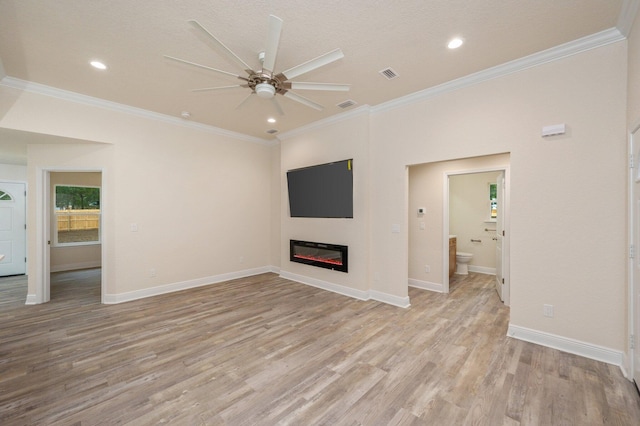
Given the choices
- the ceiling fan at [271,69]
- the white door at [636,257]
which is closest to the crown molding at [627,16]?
the white door at [636,257]

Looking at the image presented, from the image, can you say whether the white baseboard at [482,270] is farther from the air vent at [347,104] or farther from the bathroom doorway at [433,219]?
the air vent at [347,104]

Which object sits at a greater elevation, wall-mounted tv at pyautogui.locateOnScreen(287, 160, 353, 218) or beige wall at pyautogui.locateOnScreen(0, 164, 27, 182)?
beige wall at pyautogui.locateOnScreen(0, 164, 27, 182)

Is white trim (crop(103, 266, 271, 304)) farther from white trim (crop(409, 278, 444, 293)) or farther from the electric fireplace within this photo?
white trim (crop(409, 278, 444, 293))

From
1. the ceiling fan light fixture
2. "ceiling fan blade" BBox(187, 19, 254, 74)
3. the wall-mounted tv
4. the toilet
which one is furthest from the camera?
the toilet

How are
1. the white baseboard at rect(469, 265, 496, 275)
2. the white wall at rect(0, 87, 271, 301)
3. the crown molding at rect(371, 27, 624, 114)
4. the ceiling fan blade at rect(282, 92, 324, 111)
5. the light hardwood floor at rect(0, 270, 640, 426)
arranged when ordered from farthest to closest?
1. the white baseboard at rect(469, 265, 496, 275)
2. the white wall at rect(0, 87, 271, 301)
3. the ceiling fan blade at rect(282, 92, 324, 111)
4. the crown molding at rect(371, 27, 624, 114)
5. the light hardwood floor at rect(0, 270, 640, 426)

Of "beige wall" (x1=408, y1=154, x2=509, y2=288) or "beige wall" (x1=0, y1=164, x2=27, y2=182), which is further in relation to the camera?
"beige wall" (x1=0, y1=164, x2=27, y2=182)

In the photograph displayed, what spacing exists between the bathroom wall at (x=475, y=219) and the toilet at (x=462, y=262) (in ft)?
1.33

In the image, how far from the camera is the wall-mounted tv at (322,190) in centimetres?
446

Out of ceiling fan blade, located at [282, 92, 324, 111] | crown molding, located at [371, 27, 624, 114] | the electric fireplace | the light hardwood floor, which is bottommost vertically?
the light hardwood floor

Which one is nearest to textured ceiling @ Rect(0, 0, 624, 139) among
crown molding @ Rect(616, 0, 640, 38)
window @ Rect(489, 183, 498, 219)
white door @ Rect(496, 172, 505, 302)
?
crown molding @ Rect(616, 0, 640, 38)

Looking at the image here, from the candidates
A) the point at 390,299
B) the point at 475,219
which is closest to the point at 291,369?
the point at 390,299

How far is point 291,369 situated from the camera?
239 cm

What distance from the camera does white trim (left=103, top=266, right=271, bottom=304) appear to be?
163 inches

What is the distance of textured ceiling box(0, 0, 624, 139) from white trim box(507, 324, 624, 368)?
2.95 m
